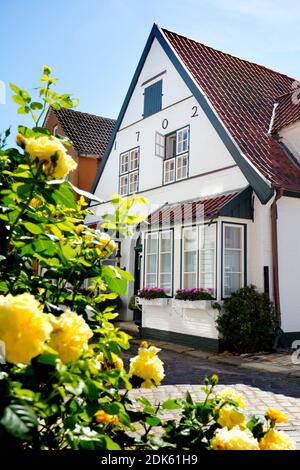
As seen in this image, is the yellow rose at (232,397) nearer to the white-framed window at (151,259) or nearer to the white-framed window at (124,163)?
the white-framed window at (151,259)

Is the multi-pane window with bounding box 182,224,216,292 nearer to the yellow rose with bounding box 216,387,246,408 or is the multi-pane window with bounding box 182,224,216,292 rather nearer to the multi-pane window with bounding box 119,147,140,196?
the multi-pane window with bounding box 119,147,140,196

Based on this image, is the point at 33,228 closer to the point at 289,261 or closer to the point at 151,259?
the point at 289,261

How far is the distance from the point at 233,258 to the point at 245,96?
5.63m

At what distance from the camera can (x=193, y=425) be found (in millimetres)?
1687

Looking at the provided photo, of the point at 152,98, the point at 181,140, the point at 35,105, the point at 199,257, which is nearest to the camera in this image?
the point at 35,105

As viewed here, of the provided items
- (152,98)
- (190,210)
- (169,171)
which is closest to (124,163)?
(152,98)

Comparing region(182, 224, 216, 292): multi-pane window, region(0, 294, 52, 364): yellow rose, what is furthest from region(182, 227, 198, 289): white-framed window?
region(0, 294, 52, 364): yellow rose

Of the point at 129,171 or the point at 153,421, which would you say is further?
the point at 129,171

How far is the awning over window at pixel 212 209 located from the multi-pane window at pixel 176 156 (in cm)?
120

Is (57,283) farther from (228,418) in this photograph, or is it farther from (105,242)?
(228,418)

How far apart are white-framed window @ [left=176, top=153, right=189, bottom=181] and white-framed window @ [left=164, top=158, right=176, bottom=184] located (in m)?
0.18

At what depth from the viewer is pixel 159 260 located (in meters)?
12.0
